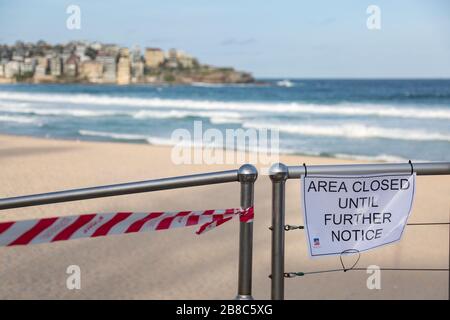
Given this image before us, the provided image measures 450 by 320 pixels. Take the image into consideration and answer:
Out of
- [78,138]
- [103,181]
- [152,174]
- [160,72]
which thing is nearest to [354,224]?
[103,181]

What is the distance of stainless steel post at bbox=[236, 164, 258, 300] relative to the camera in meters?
2.85

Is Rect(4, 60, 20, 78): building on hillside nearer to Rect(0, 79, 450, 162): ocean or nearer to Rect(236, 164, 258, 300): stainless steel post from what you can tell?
Rect(0, 79, 450, 162): ocean

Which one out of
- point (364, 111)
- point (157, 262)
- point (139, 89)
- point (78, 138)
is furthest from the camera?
point (139, 89)

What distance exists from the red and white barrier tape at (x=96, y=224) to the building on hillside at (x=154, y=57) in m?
75.1

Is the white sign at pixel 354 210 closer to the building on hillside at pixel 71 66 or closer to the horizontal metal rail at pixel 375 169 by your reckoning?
the horizontal metal rail at pixel 375 169

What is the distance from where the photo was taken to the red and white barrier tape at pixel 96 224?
2.89 m

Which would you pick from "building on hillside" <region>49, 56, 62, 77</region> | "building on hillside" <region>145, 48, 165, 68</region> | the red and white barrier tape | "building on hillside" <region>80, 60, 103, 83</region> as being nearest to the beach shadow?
the red and white barrier tape

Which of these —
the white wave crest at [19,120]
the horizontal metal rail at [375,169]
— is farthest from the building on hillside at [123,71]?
the horizontal metal rail at [375,169]

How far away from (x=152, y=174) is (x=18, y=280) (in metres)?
7.75

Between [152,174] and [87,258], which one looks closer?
[87,258]

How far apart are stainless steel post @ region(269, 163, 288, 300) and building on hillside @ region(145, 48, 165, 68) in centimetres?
7528

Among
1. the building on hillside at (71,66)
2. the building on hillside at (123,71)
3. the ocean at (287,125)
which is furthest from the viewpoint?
the building on hillside at (123,71)

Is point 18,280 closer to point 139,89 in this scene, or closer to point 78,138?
point 78,138

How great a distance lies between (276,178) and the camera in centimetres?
284
